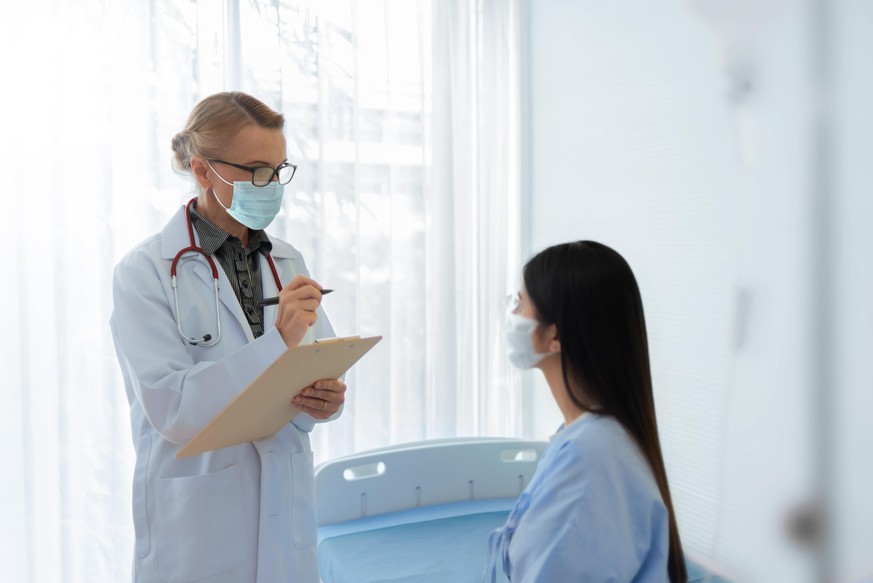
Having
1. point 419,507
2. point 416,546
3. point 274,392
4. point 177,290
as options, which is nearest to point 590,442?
point 274,392

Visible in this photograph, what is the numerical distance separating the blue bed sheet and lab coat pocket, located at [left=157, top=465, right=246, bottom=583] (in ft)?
1.98

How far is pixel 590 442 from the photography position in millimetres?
1074

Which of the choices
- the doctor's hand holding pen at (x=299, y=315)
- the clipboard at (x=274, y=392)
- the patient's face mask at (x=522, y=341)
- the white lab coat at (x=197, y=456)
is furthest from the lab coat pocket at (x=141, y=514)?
the patient's face mask at (x=522, y=341)

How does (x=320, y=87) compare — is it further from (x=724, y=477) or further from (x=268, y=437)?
(x=724, y=477)

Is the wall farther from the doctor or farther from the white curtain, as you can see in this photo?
the doctor

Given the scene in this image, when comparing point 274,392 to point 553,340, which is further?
point 274,392

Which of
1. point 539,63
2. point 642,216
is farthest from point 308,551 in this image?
point 539,63

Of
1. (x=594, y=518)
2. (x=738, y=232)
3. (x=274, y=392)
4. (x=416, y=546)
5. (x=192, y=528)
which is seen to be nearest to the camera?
(x=594, y=518)

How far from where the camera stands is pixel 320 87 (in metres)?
2.56

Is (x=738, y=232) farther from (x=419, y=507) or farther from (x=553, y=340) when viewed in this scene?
(x=419, y=507)

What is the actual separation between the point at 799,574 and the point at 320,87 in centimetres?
205

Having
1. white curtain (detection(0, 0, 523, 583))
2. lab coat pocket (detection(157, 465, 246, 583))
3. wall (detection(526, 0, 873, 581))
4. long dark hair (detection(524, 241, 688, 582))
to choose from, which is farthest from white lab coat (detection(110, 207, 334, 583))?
wall (detection(526, 0, 873, 581))

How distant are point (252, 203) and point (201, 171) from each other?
139mm

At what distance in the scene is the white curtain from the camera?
219 centimetres
